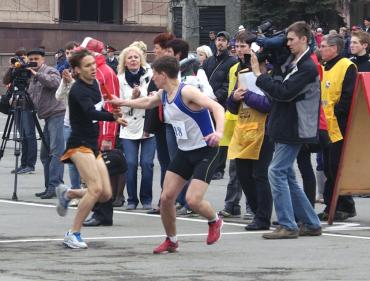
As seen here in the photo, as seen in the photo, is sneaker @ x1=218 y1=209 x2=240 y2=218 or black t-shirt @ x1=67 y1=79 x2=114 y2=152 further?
sneaker @ x1=218 y1=209 x2=240 y2=218

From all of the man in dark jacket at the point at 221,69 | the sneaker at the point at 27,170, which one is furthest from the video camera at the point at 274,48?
the sneaker at the point at 27,170

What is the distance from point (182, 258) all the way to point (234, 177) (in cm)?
362

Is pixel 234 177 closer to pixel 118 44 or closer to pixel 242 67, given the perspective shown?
pixel 242 67

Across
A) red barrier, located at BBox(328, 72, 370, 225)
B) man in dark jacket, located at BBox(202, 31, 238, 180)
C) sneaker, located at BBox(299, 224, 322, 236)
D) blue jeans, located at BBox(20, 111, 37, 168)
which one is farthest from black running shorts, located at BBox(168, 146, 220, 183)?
blue jeans, located at BBox(20, 111, 37, 168)

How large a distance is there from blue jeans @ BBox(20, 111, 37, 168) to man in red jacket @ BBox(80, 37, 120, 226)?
4548mm

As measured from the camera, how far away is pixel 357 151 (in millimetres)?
12914

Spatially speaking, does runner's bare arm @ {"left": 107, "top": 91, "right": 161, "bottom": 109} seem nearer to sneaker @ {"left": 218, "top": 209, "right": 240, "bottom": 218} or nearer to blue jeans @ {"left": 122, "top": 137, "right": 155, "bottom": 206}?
sneaker @ {"left": 218, "top": 209, "right": 240, "bottom": 218}

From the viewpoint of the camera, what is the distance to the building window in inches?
1695

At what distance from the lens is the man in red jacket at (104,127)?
42.5ft

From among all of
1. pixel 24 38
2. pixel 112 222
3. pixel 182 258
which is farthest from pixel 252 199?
pixel 24 38

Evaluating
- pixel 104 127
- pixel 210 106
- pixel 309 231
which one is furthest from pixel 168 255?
pixel 104 127

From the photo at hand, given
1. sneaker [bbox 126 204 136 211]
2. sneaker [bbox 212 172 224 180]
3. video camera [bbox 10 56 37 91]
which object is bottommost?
sneaker [bbox 212 172 224 180]

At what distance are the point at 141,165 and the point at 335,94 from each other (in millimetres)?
2515

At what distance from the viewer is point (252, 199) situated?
13.0 metres
